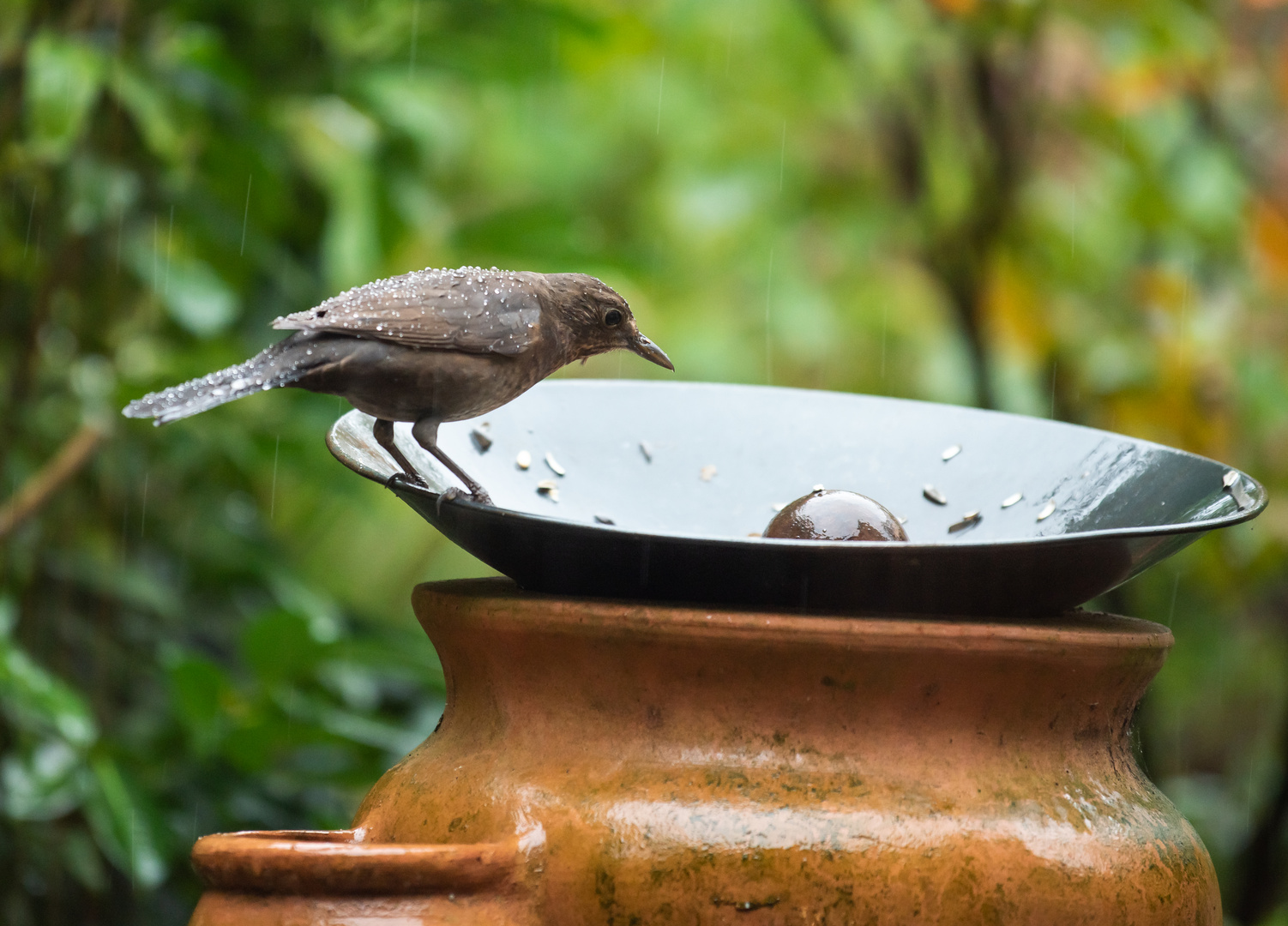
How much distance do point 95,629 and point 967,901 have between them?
8.62 ft

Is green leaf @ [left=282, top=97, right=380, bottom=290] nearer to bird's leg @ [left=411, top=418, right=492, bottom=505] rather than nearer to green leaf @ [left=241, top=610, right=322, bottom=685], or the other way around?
green leaf @ [left=241, top=610, right=322, bottom=685]

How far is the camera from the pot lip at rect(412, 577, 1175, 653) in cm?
149

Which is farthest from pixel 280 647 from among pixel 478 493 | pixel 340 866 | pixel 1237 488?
pixel 1237 488

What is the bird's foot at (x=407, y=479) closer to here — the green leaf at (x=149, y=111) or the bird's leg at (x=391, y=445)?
the bird's leg at (x=391, y=445)

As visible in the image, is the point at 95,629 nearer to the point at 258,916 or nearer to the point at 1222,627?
the point at 258,916

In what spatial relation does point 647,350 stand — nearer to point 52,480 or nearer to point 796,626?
point 796,626

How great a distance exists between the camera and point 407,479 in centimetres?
184

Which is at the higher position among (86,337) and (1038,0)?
(1038,0)

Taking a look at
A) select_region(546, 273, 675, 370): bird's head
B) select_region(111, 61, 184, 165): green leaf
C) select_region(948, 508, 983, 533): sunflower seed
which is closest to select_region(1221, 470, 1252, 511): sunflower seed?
select_region(948, 508, 983, 533): sunflower seed

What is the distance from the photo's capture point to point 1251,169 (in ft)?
15.5

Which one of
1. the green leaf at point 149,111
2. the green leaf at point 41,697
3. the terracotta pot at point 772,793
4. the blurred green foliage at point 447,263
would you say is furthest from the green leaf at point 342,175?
the terracotta pot at point 772,793

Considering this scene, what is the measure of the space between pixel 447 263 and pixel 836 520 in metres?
1.98

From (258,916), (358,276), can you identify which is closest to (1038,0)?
(358,276)

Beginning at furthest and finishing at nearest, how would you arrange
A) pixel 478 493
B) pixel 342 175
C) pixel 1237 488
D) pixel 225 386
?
pixel 342 175
pixel 478 493
pixel 225 386
pixel 1237 488
